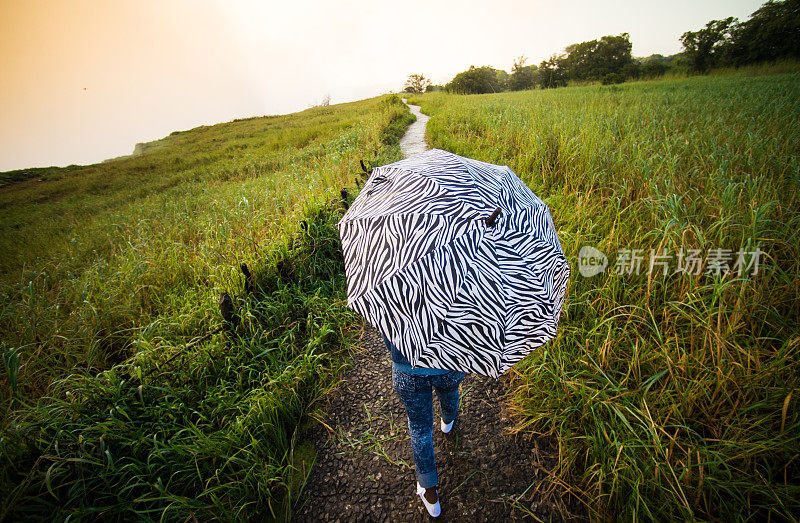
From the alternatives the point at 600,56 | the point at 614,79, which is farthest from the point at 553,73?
the point at 614,79

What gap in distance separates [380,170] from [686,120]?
6.93m

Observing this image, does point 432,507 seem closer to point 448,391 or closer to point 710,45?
point 448,391

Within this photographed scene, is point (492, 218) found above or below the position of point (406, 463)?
above

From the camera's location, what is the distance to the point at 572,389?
1835mm

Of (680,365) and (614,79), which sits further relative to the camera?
(614,79)

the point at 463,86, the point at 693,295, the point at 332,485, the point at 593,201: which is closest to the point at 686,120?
the point at 593,201

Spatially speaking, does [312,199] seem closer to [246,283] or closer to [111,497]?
[246,283]

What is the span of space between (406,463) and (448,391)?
651mm

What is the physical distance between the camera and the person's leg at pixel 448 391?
4.67 ft

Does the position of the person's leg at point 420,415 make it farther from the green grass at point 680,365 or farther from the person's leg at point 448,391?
the green grass at point 680,365

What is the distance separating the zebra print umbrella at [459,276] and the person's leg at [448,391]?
1.57 feet

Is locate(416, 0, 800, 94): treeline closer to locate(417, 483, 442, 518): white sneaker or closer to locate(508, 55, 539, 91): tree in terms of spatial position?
locate(508, 55, 539, 91): tree

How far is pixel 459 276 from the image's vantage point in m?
0.90

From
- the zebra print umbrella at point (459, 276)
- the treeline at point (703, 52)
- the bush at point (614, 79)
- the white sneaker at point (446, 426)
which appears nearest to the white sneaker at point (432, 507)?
the white sneaker at point (446, 426)
